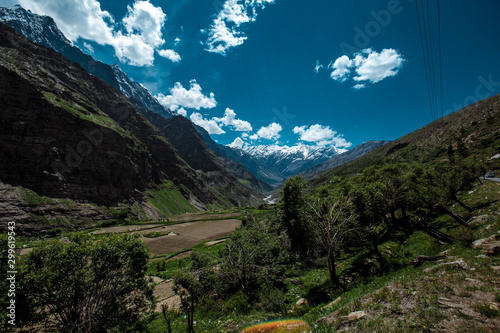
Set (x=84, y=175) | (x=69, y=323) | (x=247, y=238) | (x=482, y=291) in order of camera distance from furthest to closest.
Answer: (x=84, y=175)
(x=247, y=238)
(x=69, y=323)
(x=482, y=291)

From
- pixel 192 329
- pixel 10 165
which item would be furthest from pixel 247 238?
pixel 10 165

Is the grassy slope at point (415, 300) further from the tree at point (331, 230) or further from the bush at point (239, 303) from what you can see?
the tree at point (331, 230)

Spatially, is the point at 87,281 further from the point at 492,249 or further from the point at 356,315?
the point at 492,249

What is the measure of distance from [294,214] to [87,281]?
64.9 ft

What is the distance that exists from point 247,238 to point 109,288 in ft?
56.4

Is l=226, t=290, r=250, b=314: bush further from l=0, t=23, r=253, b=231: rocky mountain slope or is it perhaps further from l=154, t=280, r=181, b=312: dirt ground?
l=0, t=23, r=253, b=231: rocky mountain slope

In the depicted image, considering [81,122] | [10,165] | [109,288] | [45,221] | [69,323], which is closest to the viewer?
[69,323]

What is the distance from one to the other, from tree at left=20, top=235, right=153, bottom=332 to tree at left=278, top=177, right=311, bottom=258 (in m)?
15.3

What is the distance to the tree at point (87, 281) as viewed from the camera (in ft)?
42.9

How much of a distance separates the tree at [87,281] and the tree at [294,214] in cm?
1527

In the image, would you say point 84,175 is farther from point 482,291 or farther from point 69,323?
point 482,291

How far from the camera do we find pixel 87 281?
46.9ft

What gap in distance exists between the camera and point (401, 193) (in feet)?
95.6

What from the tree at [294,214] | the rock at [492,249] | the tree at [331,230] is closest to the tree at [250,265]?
the tree at [294,214]
